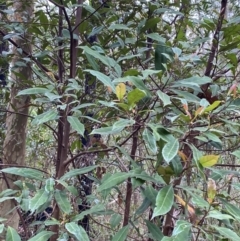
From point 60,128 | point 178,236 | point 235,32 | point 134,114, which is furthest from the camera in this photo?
point 60,128

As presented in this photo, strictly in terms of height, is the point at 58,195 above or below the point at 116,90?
below

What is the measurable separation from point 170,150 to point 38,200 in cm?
26

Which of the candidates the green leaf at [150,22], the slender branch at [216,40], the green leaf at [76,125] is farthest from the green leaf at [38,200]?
the green leaf at [150,22]

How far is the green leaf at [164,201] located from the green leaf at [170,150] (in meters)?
0.07

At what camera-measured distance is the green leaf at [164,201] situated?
543 millimetres

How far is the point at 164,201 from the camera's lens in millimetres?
565

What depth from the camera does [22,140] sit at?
1.54m

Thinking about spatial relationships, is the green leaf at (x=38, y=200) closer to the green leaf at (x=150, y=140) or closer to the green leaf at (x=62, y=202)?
the green leaf at (x=62, y=202)

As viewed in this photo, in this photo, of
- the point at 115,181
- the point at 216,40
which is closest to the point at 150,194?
the point at 115,181

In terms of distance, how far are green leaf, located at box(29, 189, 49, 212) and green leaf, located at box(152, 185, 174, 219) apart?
21cm

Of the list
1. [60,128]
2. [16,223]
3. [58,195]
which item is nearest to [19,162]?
[16,223]

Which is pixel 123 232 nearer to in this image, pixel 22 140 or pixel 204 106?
pixel 204 106

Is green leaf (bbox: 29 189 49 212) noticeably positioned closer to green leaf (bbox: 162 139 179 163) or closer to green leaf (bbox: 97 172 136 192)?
green leaf (bbox: 97 172 136 192)

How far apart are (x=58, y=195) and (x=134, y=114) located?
9.4 inches
